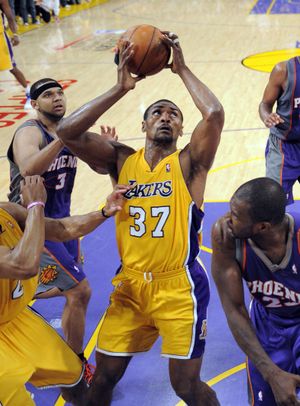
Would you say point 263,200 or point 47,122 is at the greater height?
point 263,200

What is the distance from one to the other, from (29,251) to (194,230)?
3.81ft

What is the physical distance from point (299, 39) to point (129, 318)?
13.3 m

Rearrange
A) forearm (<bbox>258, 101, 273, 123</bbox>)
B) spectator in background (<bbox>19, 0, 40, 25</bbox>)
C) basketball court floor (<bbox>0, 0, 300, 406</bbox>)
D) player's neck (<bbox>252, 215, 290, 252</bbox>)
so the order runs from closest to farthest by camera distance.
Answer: player's neck (<bbox>252, 215, 290, 252</bbox>) < basketball court floor (<bbox>0, 0, 300, 406</bbox>) < forearm (<bbox>258, 101, 273, 123</bbox>) < spectator in background (<bbox>19, 0, 40, 25</bbox>)

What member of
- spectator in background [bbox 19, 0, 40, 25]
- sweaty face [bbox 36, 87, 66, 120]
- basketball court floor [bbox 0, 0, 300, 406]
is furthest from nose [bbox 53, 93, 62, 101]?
spectator in background [bbox 19, 0, 40, 25]

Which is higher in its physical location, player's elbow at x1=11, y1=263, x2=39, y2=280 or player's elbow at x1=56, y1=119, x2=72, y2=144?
player's elbow at x1=56, y1=119, x2=72, y2=144

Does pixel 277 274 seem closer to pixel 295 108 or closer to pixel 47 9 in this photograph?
pixel 295 108

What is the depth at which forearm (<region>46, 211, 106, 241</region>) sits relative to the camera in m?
3.97

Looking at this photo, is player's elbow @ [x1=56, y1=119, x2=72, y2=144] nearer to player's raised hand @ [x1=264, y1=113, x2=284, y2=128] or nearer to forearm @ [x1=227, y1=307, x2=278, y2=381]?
forearm @ [x1=227, y1=307, x2=278, y2=381]

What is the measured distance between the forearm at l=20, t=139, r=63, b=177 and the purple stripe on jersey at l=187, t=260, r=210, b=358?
1262 millimetres

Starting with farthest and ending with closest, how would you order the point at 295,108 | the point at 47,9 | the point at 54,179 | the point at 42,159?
the point at 47,9
the point at 295,108
the point at 54,179
the point at 42,159

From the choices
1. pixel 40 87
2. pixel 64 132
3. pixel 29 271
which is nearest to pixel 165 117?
pixel 64 132

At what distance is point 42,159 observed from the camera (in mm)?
4445

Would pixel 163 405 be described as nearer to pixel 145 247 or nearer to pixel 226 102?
pixel 145 247

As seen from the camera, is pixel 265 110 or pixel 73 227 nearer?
pixel 73 227
